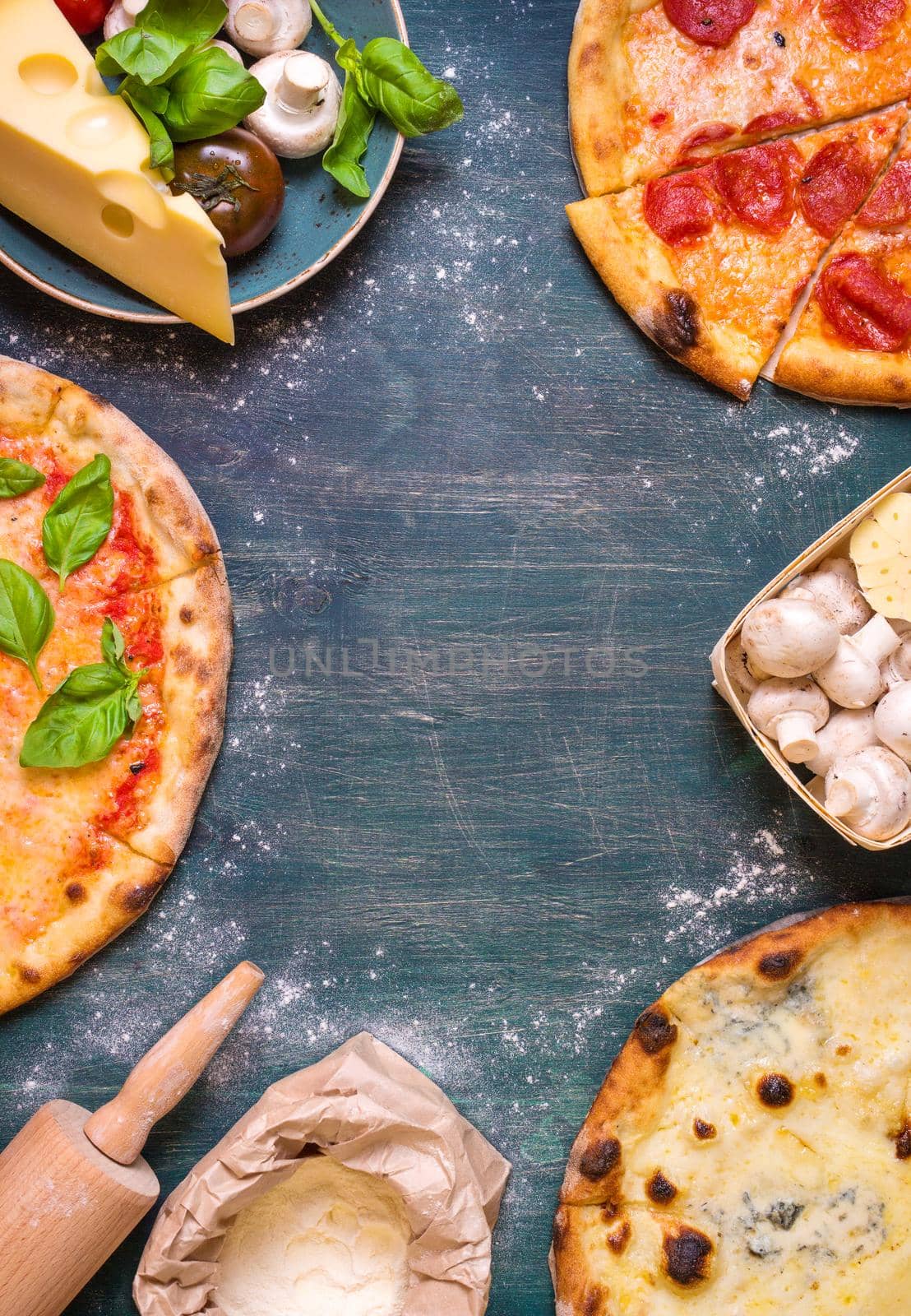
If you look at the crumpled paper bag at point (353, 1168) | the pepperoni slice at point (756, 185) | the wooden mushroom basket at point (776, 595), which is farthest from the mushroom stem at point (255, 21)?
the crumpled paper bag at point (353, 1168)

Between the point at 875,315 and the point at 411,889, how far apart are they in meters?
1.70

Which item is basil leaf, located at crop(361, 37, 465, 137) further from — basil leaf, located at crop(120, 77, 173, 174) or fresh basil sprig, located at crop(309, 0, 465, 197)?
basil leaf, located at crop(120, 77, 173, 174)

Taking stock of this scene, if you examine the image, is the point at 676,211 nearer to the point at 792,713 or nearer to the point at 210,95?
the point at 210,95

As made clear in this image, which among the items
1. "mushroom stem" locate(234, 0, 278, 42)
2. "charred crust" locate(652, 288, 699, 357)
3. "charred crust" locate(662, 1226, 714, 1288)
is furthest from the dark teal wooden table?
"mushroom stem" locate(234, 0, 278, 42)

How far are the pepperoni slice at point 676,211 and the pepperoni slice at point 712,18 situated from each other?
1.10 ft

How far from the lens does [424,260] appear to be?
2.43 meters

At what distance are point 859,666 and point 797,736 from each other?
0.20 m

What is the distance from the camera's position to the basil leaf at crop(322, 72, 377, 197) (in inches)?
86.0

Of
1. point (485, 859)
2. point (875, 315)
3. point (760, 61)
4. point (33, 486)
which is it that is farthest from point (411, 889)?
point (760, 61)

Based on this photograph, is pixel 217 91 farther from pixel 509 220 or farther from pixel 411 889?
pixel 411 889

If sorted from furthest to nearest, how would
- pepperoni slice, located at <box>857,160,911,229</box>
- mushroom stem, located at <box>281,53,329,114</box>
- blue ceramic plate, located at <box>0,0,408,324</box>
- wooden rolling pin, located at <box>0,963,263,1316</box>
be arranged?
pepperoni slice, located at <box>857,160,911,229</box> → blue ceramic plate, located at <box>0,0,408,324</box> → mushroom stem, located at <box>281,53,329,114</box> → wooden rolling pin, located at <box>0,963,263,1316</box>

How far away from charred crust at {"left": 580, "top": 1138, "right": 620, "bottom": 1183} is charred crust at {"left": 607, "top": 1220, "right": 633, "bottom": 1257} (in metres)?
0.12

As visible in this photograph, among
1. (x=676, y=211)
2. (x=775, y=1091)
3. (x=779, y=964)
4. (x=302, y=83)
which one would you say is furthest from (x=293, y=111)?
(x=775, y=1091)

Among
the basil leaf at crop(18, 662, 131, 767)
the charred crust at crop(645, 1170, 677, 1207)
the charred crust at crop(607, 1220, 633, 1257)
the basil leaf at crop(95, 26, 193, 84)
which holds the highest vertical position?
the basil leaf at crop(95, 26, 193, 84)
